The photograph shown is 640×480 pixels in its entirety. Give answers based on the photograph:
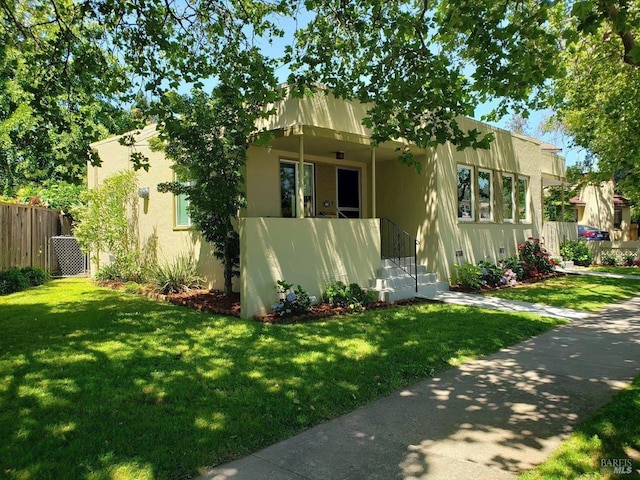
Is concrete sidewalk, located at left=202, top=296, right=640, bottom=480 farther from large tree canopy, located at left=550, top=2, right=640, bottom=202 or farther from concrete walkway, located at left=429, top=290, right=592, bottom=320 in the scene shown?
Result: large tree canopy, located at left=550, top=2, right=640, bottom=202

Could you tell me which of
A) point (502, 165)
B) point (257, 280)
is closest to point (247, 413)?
point (257, 280)

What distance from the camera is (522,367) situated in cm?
511

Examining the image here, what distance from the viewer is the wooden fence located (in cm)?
1120

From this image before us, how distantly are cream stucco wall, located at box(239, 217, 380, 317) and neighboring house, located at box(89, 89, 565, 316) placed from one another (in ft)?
0.07

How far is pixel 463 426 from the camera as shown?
359 cm

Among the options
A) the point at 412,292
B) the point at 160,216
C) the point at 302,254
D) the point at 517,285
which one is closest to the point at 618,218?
the point at 517,285

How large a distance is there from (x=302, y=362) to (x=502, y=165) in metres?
11.1

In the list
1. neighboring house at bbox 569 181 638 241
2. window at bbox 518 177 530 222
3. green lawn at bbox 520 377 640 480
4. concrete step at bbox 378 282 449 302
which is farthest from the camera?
neighboring house at bbox 569 181 638 241

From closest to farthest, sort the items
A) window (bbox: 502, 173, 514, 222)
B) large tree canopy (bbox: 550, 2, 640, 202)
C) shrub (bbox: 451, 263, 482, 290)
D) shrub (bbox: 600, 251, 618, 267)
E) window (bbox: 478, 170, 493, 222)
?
shrub (bbox: 451, 263, 482, 290), large tree canopy (bbox: 550, 2, 640, 202), window (bbox: 478, 170, 493, 222), window (bbox: 502, 173, 514, 222), shrub (bbox: 600, 251, 618, 267)

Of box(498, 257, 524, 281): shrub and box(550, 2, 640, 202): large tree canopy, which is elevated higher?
box(550, 2, 640, 202): large tree canopy

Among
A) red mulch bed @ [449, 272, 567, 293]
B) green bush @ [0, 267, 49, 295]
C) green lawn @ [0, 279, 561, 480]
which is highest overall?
green bush @ [0, 267, 49, 295]

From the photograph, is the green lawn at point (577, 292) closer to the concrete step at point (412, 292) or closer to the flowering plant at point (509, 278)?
the flowering plant at point (509, 278)

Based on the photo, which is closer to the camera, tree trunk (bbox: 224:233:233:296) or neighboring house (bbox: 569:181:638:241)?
tree trunk (bbox: 224:233:233:296)

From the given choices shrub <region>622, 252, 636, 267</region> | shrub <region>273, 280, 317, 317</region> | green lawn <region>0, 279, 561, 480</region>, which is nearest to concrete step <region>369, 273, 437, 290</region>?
green lawn <region>0, 279, 561, 480</region>
